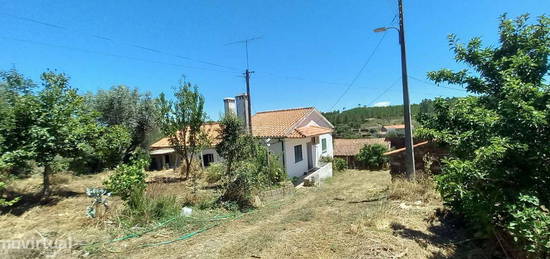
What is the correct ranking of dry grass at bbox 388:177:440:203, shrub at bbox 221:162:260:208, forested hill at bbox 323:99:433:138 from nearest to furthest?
dry grass at bbox 388:177:440:203
shrub at bbox 221:162:260:208
forested hill at bbox 323:99:433:138

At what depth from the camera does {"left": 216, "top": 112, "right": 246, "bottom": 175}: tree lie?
10438 millimetres

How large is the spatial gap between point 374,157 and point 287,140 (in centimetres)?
1053

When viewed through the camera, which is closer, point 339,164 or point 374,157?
point 339,164

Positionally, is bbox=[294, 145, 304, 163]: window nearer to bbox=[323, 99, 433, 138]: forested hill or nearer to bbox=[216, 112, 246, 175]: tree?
bbox=[216, 112, 246, 175]: tree

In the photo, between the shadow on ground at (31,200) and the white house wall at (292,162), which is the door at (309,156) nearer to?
the white house wall at (292,162)

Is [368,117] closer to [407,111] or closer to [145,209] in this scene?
[407,111]

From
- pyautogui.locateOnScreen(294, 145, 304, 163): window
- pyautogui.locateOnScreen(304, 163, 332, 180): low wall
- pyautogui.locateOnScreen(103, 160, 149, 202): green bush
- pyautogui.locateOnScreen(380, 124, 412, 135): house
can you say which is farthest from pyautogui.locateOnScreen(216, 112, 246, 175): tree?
pyautogui.locateOnScreen(380, 124, 412, 135): house

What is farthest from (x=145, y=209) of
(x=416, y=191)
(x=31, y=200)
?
(x=416, y=191)

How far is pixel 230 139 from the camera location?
10.6 m

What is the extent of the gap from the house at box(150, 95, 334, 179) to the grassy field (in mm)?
5580

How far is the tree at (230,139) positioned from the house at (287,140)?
164 centimetres

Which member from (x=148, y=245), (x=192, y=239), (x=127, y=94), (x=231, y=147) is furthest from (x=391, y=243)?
(x=127, y=94)

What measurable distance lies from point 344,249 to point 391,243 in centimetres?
92

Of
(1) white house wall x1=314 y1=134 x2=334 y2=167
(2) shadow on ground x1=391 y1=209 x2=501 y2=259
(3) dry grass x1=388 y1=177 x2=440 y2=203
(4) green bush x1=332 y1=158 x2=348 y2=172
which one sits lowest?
(4) green bush x1=332 y1=158 x2=348 y2=172
